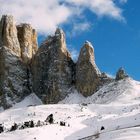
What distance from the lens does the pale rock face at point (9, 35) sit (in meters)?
113

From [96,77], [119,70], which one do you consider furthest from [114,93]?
[96,77]

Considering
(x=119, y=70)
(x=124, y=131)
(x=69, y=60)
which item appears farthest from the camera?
(x=69, y=60)

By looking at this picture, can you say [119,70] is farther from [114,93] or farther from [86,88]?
[114,93]

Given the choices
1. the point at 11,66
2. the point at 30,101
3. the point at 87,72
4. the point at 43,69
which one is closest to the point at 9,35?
the point at 11,66

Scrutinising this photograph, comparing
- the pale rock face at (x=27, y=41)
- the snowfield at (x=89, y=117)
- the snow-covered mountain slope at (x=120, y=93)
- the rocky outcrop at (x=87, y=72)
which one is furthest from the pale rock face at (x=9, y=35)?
the snow-covered mountain slope at (x=120, y=93)

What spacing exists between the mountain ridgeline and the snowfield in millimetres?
4527

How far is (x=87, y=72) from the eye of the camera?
10369cm

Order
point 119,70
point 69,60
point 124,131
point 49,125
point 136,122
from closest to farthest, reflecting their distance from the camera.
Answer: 1. point 124,131
2. point 136,122
3. point 49,125
4. point 119,70
5. point 69,60

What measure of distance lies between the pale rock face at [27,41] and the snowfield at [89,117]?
2014cm

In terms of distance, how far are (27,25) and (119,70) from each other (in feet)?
108

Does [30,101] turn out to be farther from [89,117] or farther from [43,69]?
[89,117]

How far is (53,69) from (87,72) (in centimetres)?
787

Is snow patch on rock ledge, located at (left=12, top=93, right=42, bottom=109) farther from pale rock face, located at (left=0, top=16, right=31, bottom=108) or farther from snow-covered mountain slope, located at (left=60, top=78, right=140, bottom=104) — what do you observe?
snow-covered mountain slope, located at (left=60, top=78, right=140, bottom=104)

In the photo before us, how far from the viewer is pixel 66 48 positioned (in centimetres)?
11112
